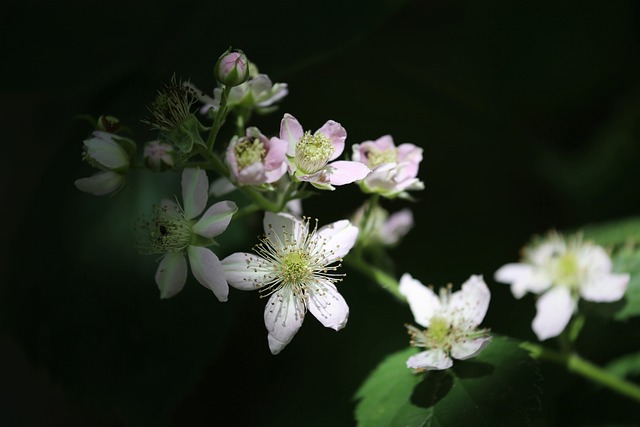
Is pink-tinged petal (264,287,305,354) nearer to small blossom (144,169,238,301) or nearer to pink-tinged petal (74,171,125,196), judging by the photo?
small blossom (144,169,238,301)

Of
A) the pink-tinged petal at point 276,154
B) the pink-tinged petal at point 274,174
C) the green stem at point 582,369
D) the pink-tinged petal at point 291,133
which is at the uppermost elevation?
the pink-tinged petal at point 291,133

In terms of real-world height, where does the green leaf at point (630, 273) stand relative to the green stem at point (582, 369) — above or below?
above

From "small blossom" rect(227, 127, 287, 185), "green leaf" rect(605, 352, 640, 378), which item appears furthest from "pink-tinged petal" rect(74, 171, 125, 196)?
"green leaf" rect(605, 352, 640, 378)

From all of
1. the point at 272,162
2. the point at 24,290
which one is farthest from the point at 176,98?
the point at 24,290

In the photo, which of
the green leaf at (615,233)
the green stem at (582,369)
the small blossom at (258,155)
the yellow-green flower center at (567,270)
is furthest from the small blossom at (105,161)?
the green leaf at (615,233)

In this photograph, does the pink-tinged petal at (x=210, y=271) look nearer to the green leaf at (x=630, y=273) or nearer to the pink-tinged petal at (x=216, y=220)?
the pink-tinged petal at (x=216, y=220)

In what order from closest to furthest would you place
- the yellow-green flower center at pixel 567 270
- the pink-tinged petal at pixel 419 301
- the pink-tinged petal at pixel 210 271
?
the pink-tinged petal at pixel 210 271, the pink-tinged petal at pixel 419 301, the yellow-green flower center at pixel 567 270
